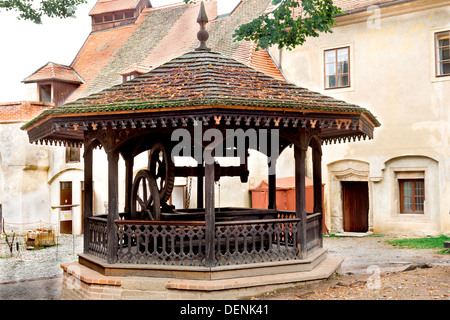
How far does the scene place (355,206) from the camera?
70.4 ft

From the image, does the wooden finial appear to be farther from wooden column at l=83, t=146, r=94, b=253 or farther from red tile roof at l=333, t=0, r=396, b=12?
red tile roof at l=333, t=0, r=396, b=12

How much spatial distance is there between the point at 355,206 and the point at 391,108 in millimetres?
4300

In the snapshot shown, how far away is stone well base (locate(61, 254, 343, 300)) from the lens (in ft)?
27.9

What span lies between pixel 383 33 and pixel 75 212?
1701 centimetres

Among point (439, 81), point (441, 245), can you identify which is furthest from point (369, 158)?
point (441, 245)

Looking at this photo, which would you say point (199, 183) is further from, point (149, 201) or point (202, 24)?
point (202, 24)

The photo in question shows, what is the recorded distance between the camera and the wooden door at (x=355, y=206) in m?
21.4

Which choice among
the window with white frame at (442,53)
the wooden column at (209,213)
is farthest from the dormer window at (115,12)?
the wooden column at (209,213)

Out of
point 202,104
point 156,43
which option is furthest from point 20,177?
point 202,104

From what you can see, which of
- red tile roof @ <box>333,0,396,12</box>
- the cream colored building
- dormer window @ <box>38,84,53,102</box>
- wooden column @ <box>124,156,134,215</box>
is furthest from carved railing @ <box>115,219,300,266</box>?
dormer window @ <box>38,84,53,102</box>

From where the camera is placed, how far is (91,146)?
1037 centimetres

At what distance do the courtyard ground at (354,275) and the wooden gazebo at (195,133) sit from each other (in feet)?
2.88

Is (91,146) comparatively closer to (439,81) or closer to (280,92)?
(280,92)

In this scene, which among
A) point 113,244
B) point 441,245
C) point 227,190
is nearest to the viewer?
point 113,244
